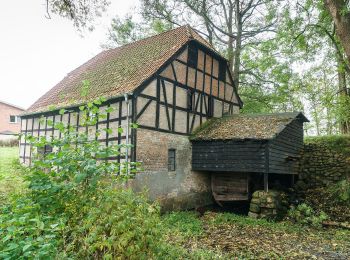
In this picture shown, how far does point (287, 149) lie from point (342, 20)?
7.92 metres

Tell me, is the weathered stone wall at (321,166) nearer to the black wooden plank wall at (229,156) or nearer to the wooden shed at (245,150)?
the wooden shed at (245,150)

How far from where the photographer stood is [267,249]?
24.8 feet

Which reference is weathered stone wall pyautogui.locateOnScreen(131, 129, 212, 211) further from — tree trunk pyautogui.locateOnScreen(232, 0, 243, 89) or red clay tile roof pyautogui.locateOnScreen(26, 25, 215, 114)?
tree trunk pyautogui.locateOnScreen(232, 0, 243, 89)

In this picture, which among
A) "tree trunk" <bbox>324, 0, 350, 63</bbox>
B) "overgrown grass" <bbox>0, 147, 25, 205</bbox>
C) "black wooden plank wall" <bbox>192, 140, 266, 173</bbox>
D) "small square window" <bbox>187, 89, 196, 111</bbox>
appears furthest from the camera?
"small square window" <bbox>187, 89, 196, 111</bbox>

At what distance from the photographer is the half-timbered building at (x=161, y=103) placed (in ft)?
37.1

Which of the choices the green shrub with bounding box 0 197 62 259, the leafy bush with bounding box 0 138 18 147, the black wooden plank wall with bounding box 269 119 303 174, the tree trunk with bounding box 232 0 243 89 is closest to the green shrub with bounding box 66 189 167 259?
the green shrub with bounding box 0 197 62 259

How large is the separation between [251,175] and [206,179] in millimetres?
2367

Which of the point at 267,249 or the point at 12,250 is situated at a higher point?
the point at 12,250

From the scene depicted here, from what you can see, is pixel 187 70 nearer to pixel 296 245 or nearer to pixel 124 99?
pixel 124 99

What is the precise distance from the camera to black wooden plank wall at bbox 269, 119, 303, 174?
12164mm

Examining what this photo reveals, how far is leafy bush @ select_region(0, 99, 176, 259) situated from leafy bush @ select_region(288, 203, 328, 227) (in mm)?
9083

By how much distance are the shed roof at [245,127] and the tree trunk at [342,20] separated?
5.37 metres

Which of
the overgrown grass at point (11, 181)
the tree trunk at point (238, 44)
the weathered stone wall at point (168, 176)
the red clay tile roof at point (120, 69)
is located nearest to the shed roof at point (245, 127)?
the weathered stone wall at point (168, 176)

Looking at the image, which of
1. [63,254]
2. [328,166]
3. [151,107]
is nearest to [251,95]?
[328,166]
